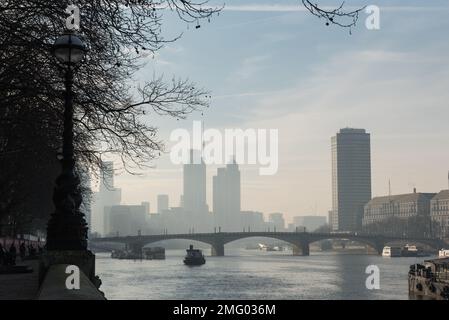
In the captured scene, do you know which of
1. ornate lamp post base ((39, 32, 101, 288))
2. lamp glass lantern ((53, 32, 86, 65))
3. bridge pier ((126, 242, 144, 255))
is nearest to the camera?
lamp glass lantern ((53, 32, 86, 65))

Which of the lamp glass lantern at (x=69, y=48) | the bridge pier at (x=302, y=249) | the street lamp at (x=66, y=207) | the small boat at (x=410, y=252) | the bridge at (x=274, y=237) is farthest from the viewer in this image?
the bridge pier at (x=302, y=249)

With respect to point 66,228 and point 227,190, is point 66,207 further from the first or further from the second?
point 227,190

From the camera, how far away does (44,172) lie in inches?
1332

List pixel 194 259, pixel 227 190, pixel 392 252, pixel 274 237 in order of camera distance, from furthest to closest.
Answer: pixel 274 237
pixel 392 252
pixel 227 190
pixel 194 259

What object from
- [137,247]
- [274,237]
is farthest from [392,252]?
[137,247]

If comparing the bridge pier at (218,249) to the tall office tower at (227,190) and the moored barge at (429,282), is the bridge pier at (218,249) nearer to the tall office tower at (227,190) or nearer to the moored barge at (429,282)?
the tall office tower at (227,190)

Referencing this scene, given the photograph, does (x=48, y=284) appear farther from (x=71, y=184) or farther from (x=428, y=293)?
(x=428, y=293)

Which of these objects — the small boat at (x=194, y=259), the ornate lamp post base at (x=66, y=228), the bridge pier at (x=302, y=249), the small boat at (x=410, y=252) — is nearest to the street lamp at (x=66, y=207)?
the ornate lamp post base at (x=66, y=228)

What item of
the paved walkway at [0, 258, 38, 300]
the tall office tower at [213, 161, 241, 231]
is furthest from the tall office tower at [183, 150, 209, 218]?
the paved walkway at [0, 258, 38, 300]

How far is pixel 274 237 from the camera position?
15662cm

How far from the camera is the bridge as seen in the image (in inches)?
5969

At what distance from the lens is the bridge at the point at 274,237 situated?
152 meters

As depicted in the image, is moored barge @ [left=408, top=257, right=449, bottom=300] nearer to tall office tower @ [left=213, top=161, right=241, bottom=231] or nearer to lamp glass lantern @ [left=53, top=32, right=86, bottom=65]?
lamp glass lantern @ [left=53, top=32, right=86, bottom=65]

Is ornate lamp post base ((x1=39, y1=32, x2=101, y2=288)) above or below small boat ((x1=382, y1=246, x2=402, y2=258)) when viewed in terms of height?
above
